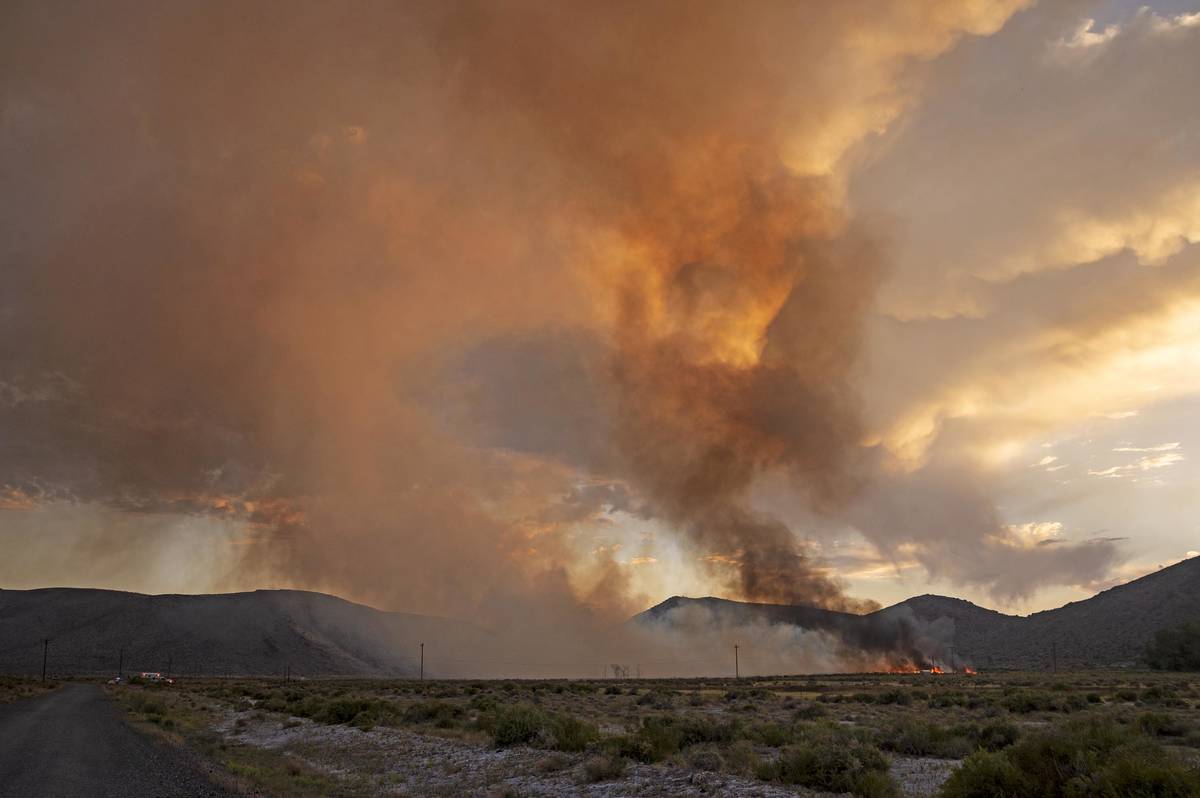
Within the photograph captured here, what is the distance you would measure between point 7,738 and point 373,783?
26397mm

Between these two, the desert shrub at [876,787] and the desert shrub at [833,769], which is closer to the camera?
the desert shrub at [876,787]

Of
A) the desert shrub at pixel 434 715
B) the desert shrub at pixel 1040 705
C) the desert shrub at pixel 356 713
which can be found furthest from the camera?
the desert shrub at pixel 1040 705

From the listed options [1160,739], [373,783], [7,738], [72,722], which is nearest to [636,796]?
[373,783]

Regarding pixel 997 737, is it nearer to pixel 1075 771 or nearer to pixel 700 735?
pixel 700 735

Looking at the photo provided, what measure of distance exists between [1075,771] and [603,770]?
12557 mm

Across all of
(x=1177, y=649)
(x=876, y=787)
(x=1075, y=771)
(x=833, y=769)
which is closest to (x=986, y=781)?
(x=1075, y=771)

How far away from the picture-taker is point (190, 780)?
22.8 meters

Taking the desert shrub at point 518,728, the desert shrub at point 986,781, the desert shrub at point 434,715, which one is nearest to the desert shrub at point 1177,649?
the desert shrub at point 434,715

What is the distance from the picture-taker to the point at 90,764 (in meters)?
26.7

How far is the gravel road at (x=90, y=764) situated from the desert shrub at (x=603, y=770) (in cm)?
1043

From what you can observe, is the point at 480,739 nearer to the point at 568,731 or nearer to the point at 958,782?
the point at 568,731

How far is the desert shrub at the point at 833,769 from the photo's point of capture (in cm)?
1727

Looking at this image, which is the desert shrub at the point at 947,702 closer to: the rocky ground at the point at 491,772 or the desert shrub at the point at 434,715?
the rocky ground at the point at 491,772

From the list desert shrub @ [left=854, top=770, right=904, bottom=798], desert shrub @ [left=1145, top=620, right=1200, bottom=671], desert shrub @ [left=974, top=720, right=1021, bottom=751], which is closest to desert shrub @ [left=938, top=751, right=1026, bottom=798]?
desert shrub @ [left=854, top=770, right=904, bottom=798]
